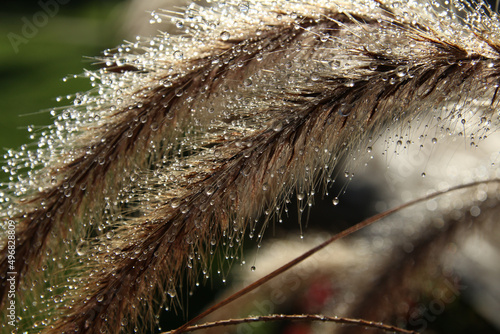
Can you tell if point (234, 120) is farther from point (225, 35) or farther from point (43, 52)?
point (43, 52)

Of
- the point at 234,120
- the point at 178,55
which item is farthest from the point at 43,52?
the point at 234,120

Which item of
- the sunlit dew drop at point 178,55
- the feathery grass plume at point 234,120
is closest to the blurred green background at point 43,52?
the feathery grass plume at point 234,120

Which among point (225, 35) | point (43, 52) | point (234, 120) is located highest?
point (43, 52)

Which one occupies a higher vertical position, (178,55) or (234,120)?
(178,55)

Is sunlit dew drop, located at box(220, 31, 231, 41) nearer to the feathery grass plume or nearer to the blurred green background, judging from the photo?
the feathery grass plume

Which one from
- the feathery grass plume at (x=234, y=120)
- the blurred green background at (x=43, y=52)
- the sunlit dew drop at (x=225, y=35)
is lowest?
the feathery grass plume at (x=234, y=120)

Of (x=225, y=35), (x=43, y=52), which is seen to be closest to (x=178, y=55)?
(x=225, y=35)

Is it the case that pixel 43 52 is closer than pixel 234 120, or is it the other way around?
pixel 234 120

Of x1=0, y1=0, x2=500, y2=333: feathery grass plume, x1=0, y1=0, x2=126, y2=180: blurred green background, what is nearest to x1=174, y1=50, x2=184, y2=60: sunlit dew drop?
x1=0, y1=0, x2=500, y2=333: feathery grass plume

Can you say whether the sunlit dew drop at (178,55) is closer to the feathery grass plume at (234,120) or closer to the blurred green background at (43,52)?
the feathery grass plume at (234,120)
